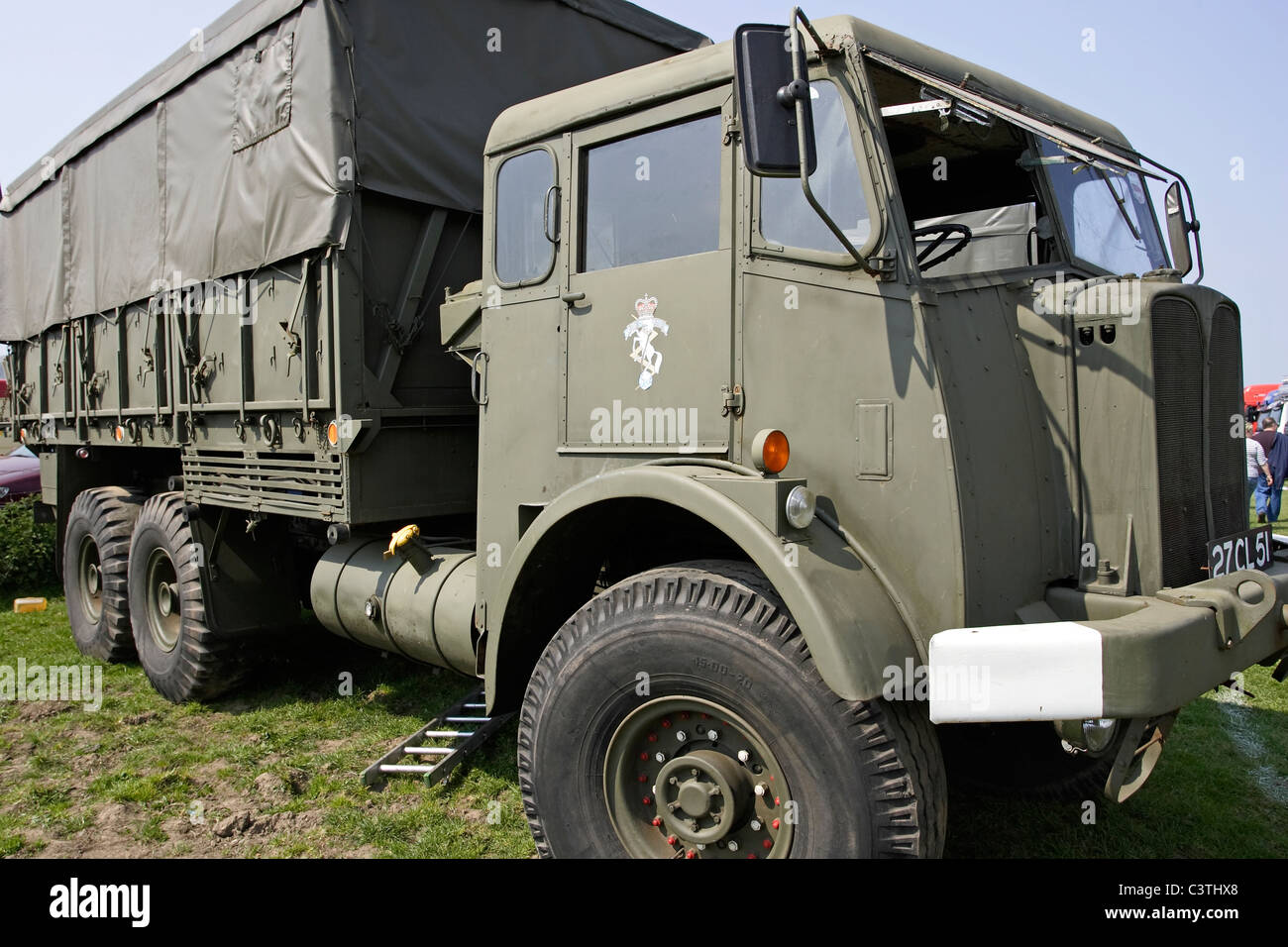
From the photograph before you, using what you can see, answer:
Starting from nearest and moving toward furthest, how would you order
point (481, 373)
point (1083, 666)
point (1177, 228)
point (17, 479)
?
1. point (1083, 666)
2. point (1177, 228)
3. point (481, 373)
4. point (17, 479)

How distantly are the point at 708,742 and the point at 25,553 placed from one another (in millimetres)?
9425

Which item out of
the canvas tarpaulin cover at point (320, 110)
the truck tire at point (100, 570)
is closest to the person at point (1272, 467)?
the canvas tarpaulin cover at point (320, 110)

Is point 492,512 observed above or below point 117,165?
below

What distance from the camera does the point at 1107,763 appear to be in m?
4.02

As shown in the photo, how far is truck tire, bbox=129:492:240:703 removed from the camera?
5.82 m

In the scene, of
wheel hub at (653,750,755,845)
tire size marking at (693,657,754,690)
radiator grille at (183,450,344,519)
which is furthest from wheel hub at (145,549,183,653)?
tire size marking at (693,657,754,690)

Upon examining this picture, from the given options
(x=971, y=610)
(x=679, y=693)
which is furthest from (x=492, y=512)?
(x=971, y=610)

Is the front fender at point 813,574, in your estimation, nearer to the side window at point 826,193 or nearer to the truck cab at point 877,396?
the truck cab at point 877,396

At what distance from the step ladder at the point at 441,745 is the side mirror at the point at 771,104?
3.09 meters

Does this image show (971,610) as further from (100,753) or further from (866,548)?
(100,753)

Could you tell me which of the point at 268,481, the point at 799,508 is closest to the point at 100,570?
the point at 268,481

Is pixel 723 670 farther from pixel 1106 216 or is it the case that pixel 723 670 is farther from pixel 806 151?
pixel 1106 216

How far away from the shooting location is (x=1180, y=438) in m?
3.17
